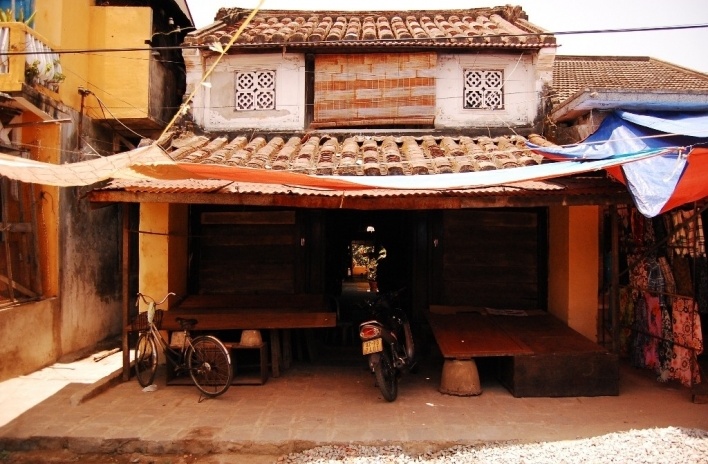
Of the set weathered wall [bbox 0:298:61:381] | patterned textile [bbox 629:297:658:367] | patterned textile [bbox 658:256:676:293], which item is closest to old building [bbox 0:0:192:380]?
weathered wall [bbox 0:298:61:381]

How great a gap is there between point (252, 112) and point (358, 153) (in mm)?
2601

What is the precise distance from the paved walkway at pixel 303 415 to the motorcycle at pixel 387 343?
0.30 m

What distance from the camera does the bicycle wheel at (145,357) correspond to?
267 inches

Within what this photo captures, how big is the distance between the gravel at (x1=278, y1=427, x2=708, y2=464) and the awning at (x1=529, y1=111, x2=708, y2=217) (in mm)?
2179

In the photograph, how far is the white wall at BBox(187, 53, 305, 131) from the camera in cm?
888

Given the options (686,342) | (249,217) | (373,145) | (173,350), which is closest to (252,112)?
(249,217)

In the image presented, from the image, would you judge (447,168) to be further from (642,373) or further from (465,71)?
(642,373)

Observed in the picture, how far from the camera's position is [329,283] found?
956 cm

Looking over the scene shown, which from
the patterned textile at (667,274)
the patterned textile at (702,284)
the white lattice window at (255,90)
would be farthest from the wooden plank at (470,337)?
the white lattice window at (255,90)

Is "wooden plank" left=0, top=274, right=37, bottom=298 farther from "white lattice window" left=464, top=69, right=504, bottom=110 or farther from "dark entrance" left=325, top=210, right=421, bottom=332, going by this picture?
"white lattice window" left=464, top=69, right=504, bottom=110

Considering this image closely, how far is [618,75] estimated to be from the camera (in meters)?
Answer: 10.4

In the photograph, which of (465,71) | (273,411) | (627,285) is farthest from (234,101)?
(627,285)

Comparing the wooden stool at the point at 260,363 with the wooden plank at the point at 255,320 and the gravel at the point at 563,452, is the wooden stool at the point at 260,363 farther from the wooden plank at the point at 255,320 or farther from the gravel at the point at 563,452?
the gravel at the point at 563,452

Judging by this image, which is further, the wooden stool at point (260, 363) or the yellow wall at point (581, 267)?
the yellow wall at point (581, 267)
